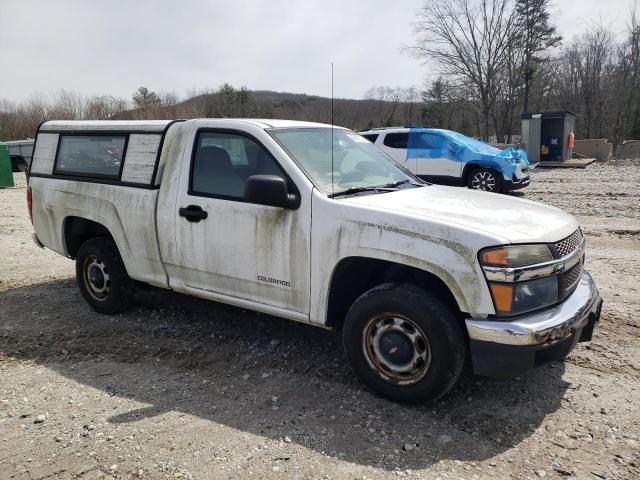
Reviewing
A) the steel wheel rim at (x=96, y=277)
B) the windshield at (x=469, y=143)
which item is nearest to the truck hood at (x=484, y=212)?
the steel wheel rim at (x=96, y=277)

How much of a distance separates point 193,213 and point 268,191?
91 cm

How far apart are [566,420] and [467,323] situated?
944mm

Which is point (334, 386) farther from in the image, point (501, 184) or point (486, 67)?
point (486, 67)

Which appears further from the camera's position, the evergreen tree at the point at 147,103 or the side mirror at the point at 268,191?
the evergreen tree at the point at 147,103

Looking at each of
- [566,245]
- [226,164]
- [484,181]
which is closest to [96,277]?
[226,164]

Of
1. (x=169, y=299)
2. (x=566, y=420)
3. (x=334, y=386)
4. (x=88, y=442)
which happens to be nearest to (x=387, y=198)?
(x=334, y=386)

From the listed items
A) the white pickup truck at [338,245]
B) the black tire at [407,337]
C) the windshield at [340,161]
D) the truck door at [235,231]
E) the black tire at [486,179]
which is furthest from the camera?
the black tire at [486,179]

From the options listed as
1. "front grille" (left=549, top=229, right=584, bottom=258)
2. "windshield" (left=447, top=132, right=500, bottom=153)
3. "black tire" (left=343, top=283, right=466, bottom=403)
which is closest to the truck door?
"black tire" (left=343, top=283, right=466, bottom=403)

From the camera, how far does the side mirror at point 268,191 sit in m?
3.45

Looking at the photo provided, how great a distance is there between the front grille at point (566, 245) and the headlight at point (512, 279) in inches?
3.9

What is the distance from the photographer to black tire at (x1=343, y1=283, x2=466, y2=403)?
3104 millimetres

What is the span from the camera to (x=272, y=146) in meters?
3.82

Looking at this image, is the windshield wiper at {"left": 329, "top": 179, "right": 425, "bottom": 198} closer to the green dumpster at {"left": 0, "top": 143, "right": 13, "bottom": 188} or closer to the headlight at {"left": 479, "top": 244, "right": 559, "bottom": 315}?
the headlight at {"left": 479, "top": 244, "right": 559, "bottom": 315}

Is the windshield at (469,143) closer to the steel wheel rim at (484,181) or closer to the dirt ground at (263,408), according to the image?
the steel wheel rim at (484,181)
